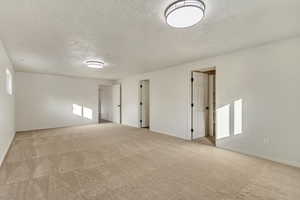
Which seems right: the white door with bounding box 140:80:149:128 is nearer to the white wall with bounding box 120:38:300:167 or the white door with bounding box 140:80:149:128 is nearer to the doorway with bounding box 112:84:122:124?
the doorway with bounding box 112:84:122:124

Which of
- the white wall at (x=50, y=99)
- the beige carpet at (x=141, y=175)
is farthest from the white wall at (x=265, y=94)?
the white wall at (x=50, y=99)

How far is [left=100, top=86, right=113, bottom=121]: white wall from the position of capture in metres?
8.98

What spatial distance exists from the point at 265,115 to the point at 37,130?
7.69 meters

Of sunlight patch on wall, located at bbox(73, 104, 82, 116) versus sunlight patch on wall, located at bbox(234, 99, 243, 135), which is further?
sunlight patch on wall, located at bbox(73, 104, 82, 116)

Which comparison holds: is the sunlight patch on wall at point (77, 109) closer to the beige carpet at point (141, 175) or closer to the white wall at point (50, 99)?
the white wall at point (50, 99)

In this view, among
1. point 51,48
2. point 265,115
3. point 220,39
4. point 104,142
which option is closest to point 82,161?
point 104,142

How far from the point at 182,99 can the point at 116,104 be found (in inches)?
172

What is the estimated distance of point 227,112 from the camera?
3.75 m

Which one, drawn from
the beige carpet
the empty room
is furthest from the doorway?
the beige carpet

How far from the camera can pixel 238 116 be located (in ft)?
11.6

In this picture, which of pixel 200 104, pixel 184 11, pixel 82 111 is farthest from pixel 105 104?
pixel 184 11

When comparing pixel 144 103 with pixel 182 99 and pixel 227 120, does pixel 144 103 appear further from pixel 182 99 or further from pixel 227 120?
pixel 227 120

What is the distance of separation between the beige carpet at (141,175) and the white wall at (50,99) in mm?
2823

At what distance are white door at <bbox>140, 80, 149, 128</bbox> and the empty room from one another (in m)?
1.93
